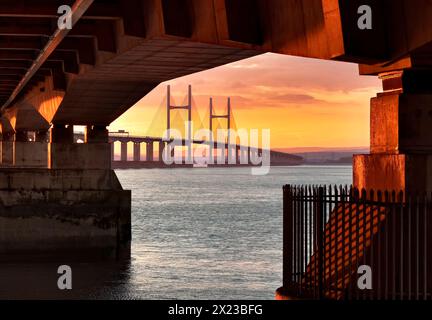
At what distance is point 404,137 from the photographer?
43.6 feet

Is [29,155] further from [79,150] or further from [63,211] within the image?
[63,211]

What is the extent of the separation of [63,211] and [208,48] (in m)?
25.2

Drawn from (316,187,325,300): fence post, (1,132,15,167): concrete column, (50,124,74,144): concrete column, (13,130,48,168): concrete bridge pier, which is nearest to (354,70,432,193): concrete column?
(316,187,325,300): fence post

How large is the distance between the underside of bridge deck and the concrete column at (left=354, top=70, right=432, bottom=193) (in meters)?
0.02

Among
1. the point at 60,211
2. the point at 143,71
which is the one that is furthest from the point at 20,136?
the point at 143,71

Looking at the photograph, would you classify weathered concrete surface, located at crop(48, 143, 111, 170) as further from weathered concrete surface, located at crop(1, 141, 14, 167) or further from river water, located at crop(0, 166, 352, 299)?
weathered concrete surface, located at crop(1, 141, 14, 167)

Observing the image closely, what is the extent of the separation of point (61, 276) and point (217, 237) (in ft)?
95.0

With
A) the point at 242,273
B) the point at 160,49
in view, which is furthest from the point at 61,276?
the point at 160,49

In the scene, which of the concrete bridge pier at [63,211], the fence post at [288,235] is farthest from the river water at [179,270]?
the fence post at [288,235]

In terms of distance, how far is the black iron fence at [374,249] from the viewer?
41.0 feet

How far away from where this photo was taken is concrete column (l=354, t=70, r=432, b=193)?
42.7ft

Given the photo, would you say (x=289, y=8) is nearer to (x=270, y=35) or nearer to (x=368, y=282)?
(x=270, y=35)

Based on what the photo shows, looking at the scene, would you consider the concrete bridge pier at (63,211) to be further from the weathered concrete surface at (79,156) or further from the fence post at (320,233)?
the fence post at (320,233)

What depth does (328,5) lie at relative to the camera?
510 inches
